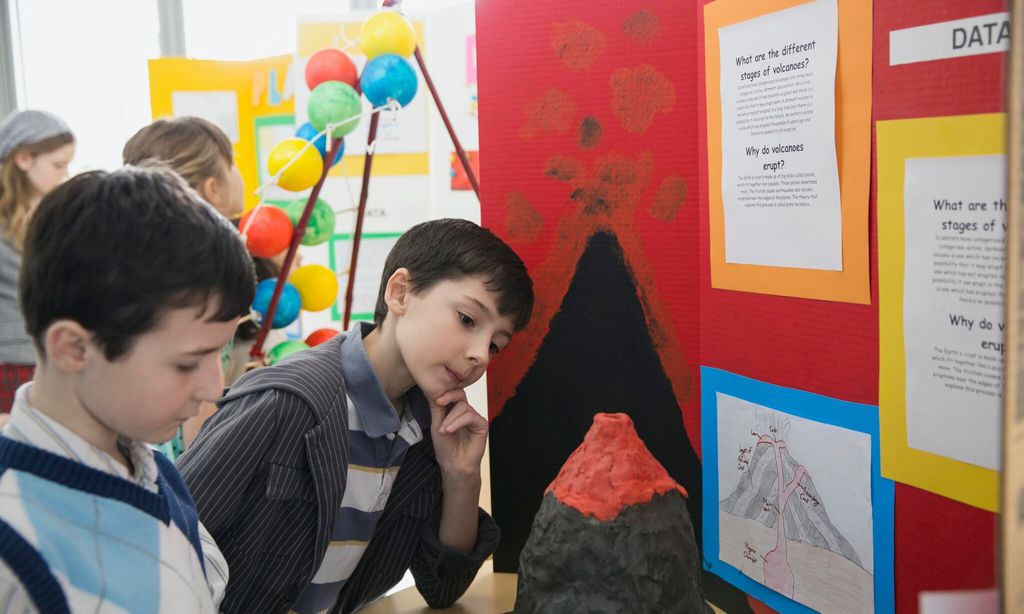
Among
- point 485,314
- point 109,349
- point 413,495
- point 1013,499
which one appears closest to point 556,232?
point 485,314

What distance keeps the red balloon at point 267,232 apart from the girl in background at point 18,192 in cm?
62

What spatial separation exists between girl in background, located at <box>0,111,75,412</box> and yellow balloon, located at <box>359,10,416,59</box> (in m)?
0.90

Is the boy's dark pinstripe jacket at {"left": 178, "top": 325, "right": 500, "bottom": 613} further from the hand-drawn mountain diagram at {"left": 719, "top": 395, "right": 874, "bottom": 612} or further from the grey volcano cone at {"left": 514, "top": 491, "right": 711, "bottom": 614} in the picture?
the hand-drawn mountain diagram at {"left": 719, "top": 395, "right": 874, "bottom": 612}

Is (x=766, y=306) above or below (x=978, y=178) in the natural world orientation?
below

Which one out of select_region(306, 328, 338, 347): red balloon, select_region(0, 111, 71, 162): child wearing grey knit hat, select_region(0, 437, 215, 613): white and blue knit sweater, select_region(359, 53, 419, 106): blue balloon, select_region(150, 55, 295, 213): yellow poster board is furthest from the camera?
select_region(150, 55, 295, 213): yellow poster board

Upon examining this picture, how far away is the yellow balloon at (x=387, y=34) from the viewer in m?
1.64

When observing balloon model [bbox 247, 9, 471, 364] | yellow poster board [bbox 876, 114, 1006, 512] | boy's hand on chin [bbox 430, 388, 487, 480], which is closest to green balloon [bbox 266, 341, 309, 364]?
balloon model [bbox 247, 9, 471, 364]

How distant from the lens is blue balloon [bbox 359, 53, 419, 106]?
162 cm

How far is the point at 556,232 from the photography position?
4.09ft

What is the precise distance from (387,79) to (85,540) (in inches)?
43.7

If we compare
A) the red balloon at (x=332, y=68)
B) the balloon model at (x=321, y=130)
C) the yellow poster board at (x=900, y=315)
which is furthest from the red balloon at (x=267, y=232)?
the yellow poster board at (x=900, y=315)

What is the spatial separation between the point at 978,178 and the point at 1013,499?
0.42m

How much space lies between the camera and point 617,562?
0.84 meters

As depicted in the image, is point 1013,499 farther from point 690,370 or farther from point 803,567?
point 690,370
